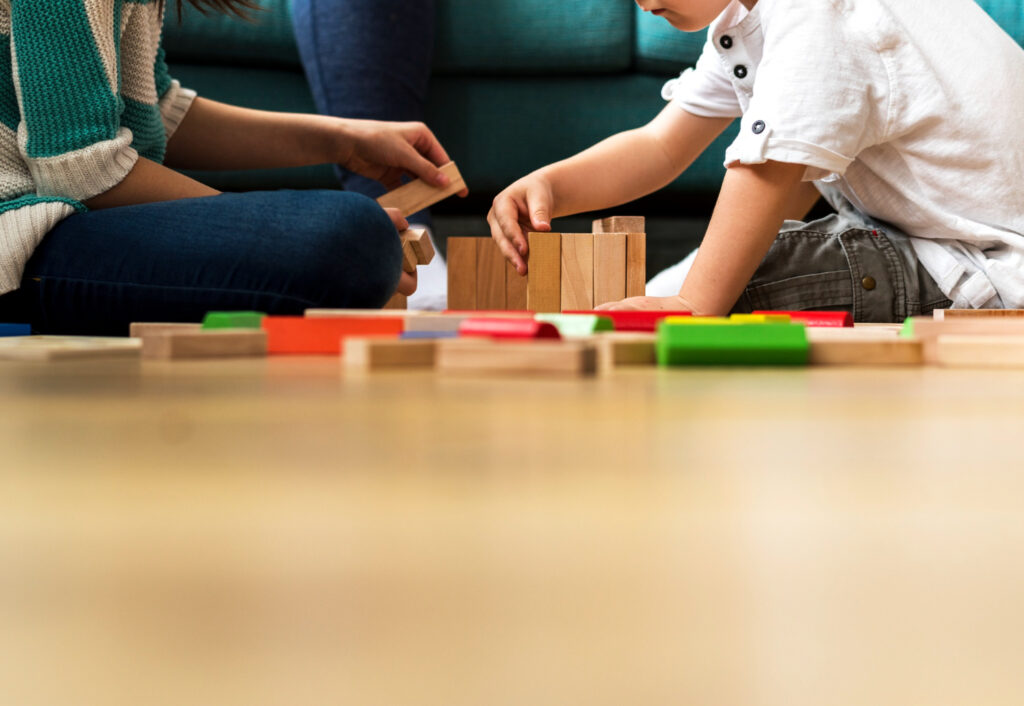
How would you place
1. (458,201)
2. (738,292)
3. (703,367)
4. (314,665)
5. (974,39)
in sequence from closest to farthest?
(314,665), (703,367), (738,292), (974,39), (458,201)

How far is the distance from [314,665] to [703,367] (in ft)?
0.87

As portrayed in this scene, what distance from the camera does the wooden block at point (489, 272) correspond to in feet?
3.40

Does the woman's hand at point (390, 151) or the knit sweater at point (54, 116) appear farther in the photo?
the woman's hand at point (390, 151)

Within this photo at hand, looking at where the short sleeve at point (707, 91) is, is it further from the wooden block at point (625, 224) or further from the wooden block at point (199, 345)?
the wooden block at point (199, 345)

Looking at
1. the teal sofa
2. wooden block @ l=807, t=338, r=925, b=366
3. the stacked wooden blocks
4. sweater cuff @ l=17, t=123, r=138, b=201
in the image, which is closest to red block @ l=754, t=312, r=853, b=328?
wooden block @ l=807, t=338, r=925, b=366

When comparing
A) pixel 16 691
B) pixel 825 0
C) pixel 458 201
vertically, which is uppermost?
pixel 825 0

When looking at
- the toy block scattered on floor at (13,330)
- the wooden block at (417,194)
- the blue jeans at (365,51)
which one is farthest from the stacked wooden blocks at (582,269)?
the blue jeans at (365,51)

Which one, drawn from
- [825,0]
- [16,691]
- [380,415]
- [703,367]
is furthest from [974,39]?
[16,691]

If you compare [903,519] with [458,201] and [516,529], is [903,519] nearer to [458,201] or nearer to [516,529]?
[516,529]

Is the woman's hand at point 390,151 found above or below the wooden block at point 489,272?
above

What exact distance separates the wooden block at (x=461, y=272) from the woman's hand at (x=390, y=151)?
0.14 m

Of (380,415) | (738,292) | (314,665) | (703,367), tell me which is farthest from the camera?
(738,292)

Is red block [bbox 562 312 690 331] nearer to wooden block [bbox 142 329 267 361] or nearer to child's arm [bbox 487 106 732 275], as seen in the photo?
wooden block [bbox 142 329 267 361]

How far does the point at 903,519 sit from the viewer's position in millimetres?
125
